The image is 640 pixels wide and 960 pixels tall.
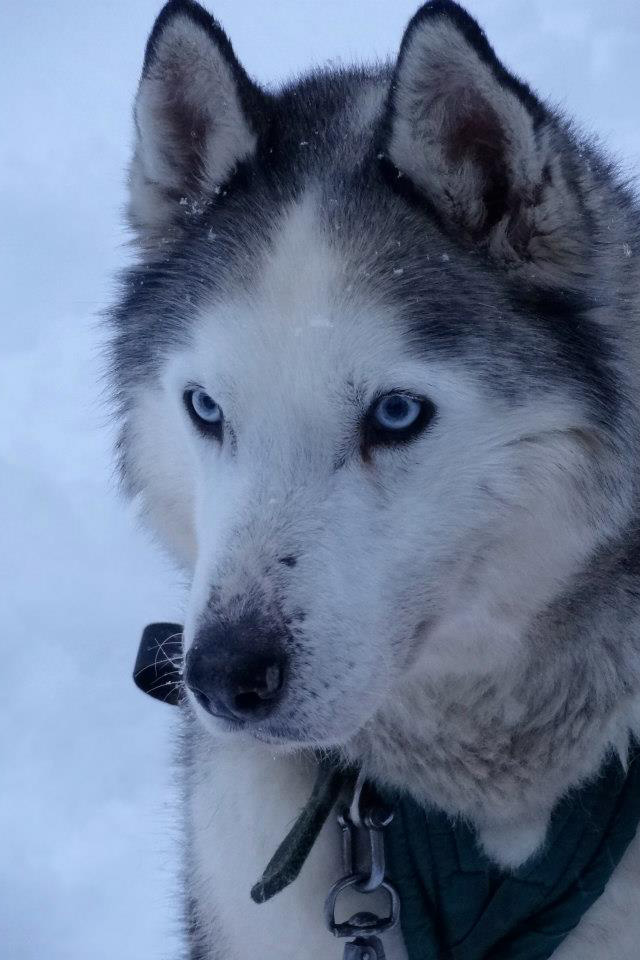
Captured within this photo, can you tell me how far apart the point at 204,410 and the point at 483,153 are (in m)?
0.66

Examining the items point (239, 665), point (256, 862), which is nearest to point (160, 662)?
point (256, 862)

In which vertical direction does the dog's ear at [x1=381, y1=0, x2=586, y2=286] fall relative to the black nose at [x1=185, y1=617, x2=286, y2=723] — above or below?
above

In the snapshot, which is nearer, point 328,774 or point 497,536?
point 497,536

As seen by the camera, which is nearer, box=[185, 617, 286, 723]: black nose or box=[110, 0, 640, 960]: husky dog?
box=[185, 617, 286, 723]: black nose

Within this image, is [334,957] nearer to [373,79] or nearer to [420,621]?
[420,621]

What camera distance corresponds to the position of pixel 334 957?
2037 mm

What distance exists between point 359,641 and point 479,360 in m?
0.52

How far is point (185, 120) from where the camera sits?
209 cm

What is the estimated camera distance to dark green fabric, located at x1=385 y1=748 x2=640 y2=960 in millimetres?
1972

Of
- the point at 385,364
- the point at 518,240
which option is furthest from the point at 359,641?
the point at 518,240

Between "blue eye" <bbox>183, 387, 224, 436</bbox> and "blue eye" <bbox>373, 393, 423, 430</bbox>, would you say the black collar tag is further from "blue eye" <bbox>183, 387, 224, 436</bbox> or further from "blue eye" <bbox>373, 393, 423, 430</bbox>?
"blue eye" <bbox>373, 393, 423, 430</bbox>

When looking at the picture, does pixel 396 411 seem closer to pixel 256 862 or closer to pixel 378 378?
pixel 378 378

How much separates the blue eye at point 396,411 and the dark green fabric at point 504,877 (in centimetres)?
76

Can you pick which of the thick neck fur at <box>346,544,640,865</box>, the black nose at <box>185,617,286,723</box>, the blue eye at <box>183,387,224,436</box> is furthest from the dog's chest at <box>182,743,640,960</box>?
the blue eye at <box>183,387,224,436</box>
